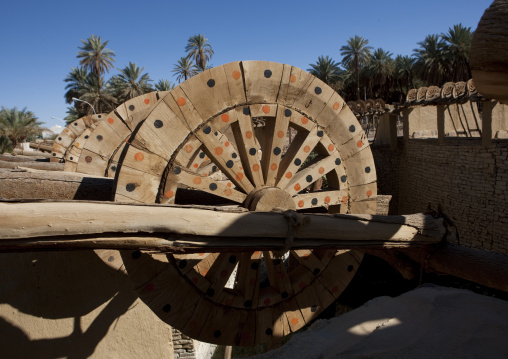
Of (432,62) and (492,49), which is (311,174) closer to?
(492,49)

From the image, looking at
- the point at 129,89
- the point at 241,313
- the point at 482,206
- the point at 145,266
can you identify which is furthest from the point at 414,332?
the point at 129,89

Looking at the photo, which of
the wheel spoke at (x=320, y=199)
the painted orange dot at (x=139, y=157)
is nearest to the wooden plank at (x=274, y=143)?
the wheel spoke at (x=320, y=199)

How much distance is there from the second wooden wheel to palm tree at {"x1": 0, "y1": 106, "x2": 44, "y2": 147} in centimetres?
3164

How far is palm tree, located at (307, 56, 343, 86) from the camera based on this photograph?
37.7 meters

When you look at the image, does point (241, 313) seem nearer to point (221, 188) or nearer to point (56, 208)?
point (221, 188)

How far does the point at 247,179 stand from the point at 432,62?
111 ft

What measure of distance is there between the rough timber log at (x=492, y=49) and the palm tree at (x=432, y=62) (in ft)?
110

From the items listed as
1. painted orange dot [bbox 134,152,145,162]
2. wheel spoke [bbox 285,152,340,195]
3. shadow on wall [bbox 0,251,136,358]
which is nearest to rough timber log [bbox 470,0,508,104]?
wheel spoke [bbox 285,152,340,195]

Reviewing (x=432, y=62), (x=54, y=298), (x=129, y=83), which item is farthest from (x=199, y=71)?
(x=54, y=298)

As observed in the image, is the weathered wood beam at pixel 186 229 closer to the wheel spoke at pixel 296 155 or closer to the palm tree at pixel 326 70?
the wheel spoke at pixel 296 155

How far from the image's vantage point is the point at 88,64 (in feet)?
124

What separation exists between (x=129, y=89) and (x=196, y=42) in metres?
8.70

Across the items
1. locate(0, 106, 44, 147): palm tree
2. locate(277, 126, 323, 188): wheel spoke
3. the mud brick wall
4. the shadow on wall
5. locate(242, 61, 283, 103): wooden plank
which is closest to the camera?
locate(242, 61, 283, 103): wooden plank

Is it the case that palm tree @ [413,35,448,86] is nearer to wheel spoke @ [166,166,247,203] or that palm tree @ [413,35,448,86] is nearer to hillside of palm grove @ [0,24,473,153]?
hillside of palm grove @ [0,24,473,153]
